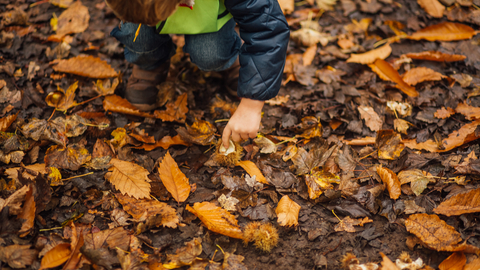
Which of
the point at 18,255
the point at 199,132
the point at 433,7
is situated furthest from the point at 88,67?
the point at 433,7

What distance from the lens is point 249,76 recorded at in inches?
51.5

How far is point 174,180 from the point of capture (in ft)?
4.69

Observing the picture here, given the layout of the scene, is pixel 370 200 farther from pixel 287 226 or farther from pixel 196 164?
pixel 196 164

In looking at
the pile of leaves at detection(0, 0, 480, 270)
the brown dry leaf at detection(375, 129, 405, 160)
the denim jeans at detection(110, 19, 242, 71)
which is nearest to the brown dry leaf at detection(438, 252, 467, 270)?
the pile of leaves at detection(0, 0, 480, 270)

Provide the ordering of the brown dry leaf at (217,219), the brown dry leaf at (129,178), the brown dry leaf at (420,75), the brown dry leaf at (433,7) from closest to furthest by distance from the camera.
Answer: the brown dry leaf at (217,219), the brown dry leaf at (129,178), the brown dry leaf at (420,75), the brown dry leaf at (433,7)

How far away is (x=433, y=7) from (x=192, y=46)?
1.98m

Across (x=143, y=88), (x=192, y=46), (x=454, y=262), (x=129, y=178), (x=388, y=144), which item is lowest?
(x=454, y=262)

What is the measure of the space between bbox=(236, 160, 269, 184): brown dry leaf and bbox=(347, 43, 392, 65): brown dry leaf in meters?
1.08

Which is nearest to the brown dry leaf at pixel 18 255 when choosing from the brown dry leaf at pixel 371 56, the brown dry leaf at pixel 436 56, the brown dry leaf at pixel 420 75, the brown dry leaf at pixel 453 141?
the brown dry leaf at pixel 453 141

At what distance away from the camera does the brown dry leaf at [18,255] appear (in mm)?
1116

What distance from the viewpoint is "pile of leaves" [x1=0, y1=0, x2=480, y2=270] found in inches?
48.5

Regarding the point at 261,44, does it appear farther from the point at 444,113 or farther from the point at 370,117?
the point at 444,113

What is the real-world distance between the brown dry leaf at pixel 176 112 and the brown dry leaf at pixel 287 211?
754 millimetres

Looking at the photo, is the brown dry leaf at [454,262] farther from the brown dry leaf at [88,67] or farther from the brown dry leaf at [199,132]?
the brown dry leaf at [88,67]
